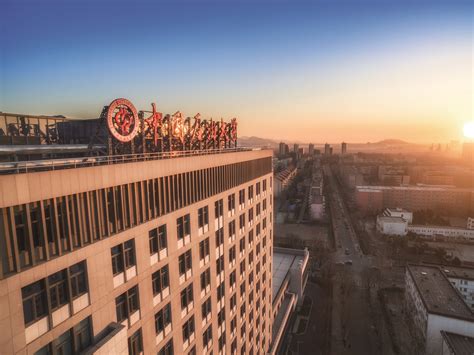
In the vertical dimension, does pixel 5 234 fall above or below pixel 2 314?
above

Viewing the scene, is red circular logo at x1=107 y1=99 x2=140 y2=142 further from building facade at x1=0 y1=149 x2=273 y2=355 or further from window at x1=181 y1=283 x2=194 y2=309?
window at x1=181 y1=283 x2=194 y2=309

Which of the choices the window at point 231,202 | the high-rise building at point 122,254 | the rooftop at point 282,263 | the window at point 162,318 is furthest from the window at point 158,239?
the rooftop at point 282,263

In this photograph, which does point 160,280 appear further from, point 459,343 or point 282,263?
point 282,263

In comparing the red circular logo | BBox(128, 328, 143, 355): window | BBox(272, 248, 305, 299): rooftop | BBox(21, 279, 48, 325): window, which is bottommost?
BBox(272, 248, 305, 299): rooftop

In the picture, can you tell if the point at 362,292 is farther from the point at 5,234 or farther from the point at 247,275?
the point at 5,234

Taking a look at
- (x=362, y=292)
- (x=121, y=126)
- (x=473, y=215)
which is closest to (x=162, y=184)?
(x=121, y=126)

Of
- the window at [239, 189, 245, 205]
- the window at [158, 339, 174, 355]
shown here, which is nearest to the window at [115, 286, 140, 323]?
the window at [158, 339, 174, 355]
